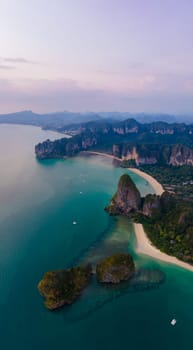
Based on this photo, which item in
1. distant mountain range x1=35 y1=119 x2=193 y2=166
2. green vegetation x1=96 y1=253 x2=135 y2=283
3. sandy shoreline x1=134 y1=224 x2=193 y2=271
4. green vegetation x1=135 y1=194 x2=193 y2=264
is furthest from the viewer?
distant mountain range x1=35 y1=119 x2=193 y2=166

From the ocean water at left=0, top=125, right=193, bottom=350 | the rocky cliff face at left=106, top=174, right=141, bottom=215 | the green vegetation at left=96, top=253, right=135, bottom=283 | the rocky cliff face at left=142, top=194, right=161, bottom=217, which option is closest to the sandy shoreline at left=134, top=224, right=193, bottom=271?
the ocean water at left=0, top=125, right=193, bottom=350

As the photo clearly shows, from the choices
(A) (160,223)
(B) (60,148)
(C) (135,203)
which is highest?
(B) (60,148)

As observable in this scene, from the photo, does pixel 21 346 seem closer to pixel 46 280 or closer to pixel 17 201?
pixel 46 280

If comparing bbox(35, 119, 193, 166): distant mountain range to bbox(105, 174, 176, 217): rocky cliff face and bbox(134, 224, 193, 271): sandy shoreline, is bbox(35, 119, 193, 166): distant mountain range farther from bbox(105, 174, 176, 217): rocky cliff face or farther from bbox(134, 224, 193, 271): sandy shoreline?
bbox(134, 224, 193, 271): sandy shoreline

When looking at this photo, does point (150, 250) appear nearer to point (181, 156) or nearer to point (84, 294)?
point (84, 294)

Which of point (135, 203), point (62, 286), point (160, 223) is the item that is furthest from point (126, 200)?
point (62, 286)

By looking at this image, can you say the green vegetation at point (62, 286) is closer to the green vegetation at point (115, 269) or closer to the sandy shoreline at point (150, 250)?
the green vegetation at point (115, 269)

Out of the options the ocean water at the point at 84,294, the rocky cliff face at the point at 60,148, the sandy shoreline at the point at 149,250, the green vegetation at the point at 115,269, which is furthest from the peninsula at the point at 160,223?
the rocky cliff face at the point at 60,148

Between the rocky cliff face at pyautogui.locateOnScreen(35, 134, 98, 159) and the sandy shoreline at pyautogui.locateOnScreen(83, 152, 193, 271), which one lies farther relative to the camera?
the rocky cliff face at pyautogui.locateOnScreen(35, 134, 98, 159)
